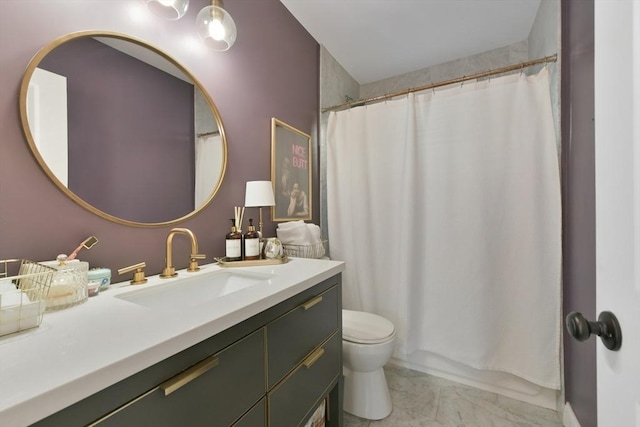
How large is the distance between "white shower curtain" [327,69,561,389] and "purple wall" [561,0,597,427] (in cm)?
9

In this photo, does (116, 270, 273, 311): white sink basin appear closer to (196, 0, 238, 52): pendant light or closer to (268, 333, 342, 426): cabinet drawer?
(268, 333, 342, 426): cabinet drawer

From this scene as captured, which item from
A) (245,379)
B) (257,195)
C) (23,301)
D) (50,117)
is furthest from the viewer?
(257,195)

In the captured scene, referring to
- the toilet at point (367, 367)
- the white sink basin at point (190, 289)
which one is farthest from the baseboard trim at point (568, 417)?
the white sink basin at point (190, 289)

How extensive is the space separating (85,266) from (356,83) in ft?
9.36

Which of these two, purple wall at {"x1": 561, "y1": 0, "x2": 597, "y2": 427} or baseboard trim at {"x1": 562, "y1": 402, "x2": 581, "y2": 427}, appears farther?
baseboard trim at {"x1": 562, "y1": 402, "x2": 581, "y2": 427}

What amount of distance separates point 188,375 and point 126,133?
0.91 m

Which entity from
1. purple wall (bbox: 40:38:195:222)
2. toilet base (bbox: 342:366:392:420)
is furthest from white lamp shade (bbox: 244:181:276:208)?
toilet base (bbox: 342:366:392:420)

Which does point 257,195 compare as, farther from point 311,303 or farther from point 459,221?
point 459,221

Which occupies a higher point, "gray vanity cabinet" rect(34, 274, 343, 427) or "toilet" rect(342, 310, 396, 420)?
"gray vanity cabinet" rect(34, 274, 343, 427)

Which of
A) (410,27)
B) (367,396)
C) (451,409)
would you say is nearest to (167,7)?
(410,27)

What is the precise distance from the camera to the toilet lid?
4.71 feet

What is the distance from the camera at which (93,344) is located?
50 cm

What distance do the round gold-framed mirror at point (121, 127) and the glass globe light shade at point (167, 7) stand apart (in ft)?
0.43

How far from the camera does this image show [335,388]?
126cm
